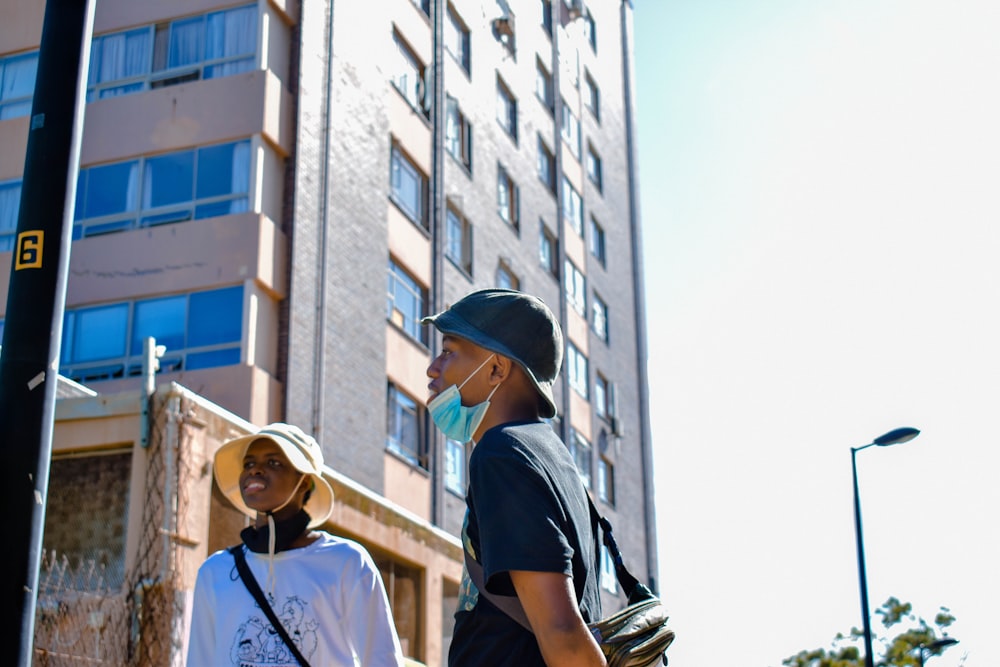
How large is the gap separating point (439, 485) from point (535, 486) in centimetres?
2265

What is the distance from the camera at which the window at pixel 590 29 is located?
42.3 meters

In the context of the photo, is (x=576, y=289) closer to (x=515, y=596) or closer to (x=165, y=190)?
(x=165, y=190)

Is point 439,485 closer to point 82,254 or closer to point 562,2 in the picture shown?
point 82,254

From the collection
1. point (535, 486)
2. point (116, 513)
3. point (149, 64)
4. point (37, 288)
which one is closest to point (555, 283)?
point (149, 64)

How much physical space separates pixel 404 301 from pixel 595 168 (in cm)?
1702

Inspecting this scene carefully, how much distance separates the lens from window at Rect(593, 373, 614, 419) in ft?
123

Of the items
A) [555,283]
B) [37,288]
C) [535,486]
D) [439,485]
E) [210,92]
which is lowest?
[535,486]

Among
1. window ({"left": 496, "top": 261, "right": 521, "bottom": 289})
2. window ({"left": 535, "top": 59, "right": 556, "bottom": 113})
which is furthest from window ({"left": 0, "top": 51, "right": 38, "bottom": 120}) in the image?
window ({"left": 535, "top": 59, "right": 556, "bottom": 113})

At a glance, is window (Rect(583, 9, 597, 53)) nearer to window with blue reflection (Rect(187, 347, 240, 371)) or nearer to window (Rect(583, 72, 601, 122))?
window (Rect(583, 72, 601, 122))

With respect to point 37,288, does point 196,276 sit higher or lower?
higher

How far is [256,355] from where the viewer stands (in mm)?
20062

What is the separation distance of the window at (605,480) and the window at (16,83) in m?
18.7

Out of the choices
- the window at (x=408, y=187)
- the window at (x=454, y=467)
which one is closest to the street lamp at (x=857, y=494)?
the window at (x=454, y=467)

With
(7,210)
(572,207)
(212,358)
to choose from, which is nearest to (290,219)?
(212,358)
